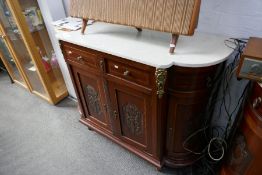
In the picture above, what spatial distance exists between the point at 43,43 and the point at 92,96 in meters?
0.93

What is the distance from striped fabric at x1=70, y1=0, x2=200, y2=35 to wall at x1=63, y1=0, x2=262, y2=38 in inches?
11.3

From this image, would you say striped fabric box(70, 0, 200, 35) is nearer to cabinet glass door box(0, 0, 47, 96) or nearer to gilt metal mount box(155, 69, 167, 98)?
gilt metal mount box(155, 69, 167, 98)

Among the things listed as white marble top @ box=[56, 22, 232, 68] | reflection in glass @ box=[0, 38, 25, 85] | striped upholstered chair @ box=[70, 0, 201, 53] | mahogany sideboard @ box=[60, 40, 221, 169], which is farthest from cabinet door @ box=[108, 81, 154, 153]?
reflection in glass @ box=[0, 38, 25, 85]

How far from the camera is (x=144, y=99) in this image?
3.63 ft

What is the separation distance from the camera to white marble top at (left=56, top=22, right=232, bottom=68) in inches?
A: 36.0

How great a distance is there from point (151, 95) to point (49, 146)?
117cm

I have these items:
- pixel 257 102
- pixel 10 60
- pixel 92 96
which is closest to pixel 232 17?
pixel 257 102

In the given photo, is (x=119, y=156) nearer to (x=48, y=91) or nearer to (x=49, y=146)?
(x=49, y=146)

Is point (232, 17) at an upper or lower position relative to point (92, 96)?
upper

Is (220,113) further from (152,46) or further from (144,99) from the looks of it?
(152,46)

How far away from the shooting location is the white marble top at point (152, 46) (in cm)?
92

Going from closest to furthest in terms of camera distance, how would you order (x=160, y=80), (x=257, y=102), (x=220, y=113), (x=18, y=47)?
(x=257, y=102) < (x=160, y=80) < (x=220, y=113) < (x=18, y=47)

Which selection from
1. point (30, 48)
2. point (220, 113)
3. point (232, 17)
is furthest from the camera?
point (30, 48)

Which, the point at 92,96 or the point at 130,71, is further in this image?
the point at 92,96
